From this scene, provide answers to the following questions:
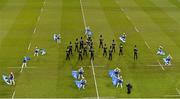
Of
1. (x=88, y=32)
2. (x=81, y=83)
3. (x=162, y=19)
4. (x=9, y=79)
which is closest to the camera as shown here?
(x=81, y=83)

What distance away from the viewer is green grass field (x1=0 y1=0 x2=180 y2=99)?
4259cm

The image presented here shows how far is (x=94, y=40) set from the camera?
189 ft

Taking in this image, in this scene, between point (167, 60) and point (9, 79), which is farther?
point (167, 60)

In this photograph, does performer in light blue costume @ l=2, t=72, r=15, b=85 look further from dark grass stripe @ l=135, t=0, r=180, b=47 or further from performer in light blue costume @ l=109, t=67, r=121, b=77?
dark grass stripe @ l=135, t=0, r=180, b=47

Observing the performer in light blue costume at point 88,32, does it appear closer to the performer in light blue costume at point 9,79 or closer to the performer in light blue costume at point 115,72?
the performer in light blue costume at point 115,72

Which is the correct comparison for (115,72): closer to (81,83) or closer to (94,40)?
(81,83)

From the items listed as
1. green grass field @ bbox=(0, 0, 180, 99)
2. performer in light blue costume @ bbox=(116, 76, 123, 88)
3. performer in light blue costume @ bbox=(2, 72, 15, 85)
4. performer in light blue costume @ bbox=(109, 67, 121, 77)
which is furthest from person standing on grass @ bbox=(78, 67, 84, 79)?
performer in light blue costume @ bbox=(2, 72, 15, 85)

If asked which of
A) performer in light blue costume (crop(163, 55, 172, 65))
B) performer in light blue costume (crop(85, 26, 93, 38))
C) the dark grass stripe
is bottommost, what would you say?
the dark grass stripe

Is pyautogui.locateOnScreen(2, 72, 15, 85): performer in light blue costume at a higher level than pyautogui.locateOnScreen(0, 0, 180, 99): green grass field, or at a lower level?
higher

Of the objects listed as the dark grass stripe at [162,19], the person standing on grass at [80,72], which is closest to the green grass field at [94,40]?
the dark grass stripe at [162,19]

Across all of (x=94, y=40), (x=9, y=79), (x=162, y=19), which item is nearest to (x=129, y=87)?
(x=9, y=79)

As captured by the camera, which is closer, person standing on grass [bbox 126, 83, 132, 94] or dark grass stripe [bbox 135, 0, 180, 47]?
person standing on grass [bbox 126, 83, 132, 94]

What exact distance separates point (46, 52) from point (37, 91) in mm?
11321

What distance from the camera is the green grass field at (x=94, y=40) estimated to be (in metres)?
42.6
